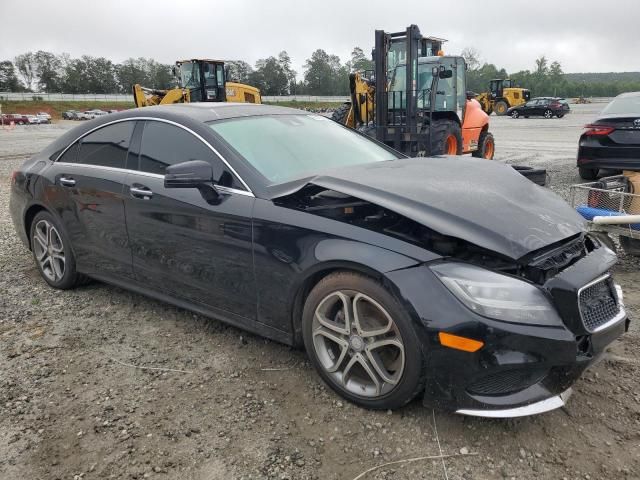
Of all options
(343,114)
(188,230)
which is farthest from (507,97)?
(188,230)

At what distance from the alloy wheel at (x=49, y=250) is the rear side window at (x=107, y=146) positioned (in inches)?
27.3

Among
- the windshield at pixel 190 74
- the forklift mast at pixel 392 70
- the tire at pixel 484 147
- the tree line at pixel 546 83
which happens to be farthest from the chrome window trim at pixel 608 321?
the tree line at pixel 546 83

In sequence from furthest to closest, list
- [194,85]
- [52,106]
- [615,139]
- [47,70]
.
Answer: [47,70]
[52,106]
[194,85]
[615,139]

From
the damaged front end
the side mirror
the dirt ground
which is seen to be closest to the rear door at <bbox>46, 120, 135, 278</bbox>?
the dirt ground

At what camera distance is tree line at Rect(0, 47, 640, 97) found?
81.6m

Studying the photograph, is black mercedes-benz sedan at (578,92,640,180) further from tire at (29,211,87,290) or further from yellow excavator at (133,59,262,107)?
yellow excavator at (133,59,262,107)

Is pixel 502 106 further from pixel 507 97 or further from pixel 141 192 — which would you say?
pixel 141 192

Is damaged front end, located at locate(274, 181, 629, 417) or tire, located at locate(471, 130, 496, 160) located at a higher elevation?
tire, located at locate(471, 130, 496, 160)

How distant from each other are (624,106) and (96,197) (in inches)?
301

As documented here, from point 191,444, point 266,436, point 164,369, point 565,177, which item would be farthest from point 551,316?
point 565,177

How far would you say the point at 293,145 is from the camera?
3.36m

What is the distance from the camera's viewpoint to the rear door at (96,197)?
362 centimetres

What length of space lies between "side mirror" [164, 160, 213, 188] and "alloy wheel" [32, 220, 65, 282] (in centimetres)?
177

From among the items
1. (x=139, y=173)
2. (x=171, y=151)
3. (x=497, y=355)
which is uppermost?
(x=171, y=151)
